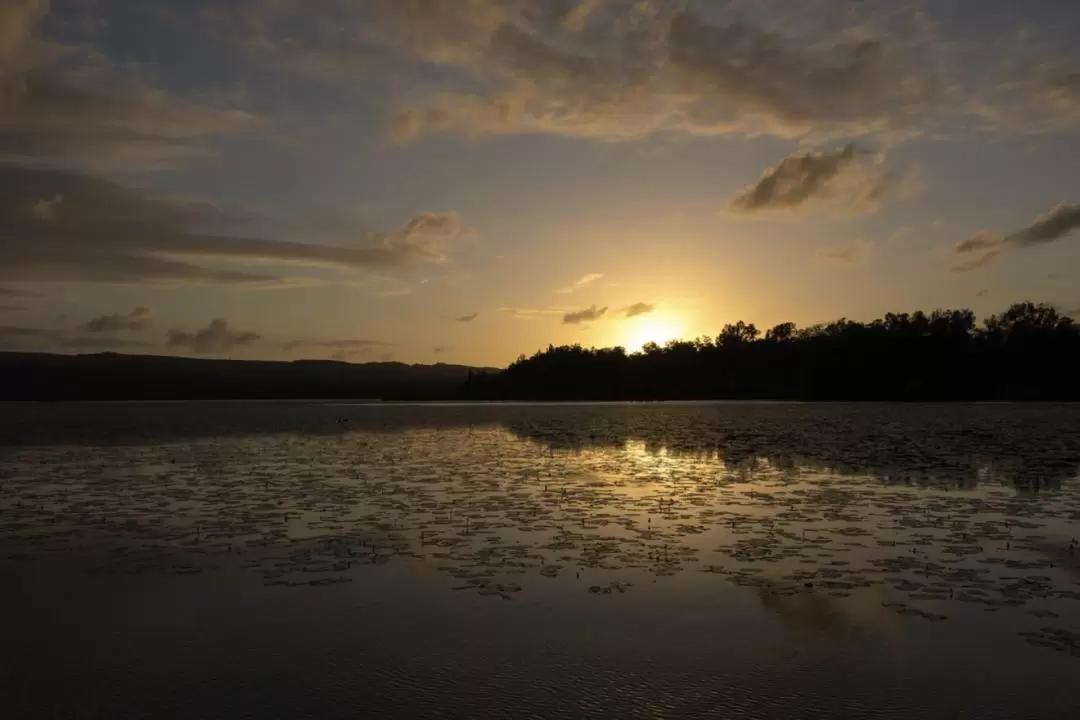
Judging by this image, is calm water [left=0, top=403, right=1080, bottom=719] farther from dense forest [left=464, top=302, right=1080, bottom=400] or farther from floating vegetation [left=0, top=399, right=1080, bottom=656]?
dense forest [left=464, top=302, right=1080, bottom=400]

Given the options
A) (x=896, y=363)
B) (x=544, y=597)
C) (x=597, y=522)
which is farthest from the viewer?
(x=896, y=363)

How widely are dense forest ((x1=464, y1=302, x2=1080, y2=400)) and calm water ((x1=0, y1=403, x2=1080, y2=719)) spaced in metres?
127

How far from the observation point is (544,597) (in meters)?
11.5

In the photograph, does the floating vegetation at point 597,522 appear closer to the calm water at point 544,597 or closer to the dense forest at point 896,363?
the calm water at point 544,597

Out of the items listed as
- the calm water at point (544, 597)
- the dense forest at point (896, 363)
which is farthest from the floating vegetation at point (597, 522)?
the dense forest at point (896, 363)

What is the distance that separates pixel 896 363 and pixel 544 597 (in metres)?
149

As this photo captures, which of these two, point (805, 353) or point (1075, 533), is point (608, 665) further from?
point (805, 353)

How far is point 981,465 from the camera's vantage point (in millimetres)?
29234

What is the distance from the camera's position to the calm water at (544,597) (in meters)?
7.78

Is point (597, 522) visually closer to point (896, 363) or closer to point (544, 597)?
point (544, 597)

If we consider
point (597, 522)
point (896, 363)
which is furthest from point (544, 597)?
point (896, 363)

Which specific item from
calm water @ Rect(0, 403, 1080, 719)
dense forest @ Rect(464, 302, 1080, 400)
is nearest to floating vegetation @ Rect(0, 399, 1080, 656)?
calm water @ Rect(0, 403, 1080, 719)

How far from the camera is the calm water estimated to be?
778cm

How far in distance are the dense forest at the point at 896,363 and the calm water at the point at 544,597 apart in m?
127
